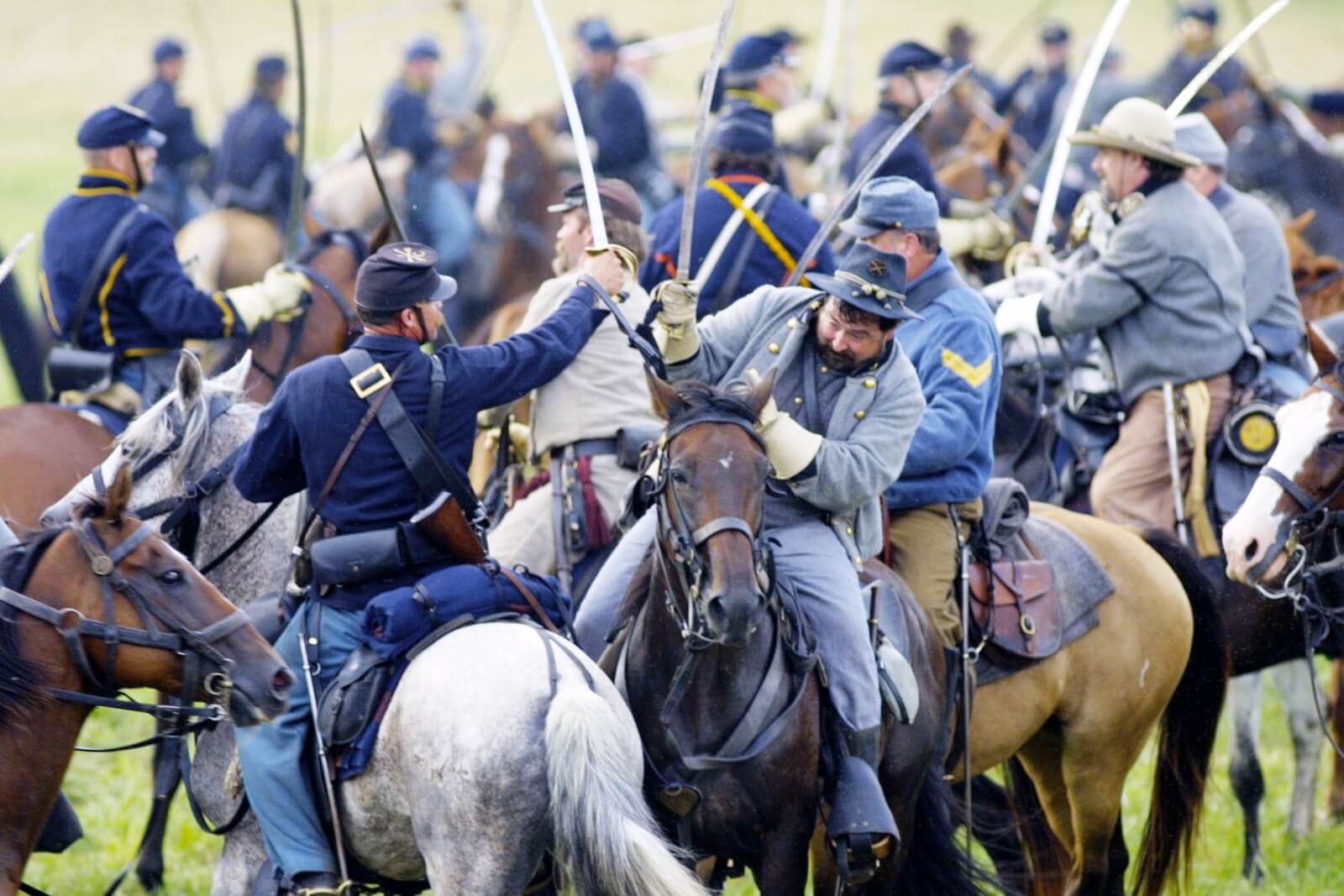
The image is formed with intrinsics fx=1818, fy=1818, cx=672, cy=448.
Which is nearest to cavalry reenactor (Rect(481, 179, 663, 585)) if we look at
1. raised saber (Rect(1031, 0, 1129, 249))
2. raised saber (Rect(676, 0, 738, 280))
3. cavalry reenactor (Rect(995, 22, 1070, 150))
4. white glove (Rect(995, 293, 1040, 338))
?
raised saber (Rect(676, 0, 738, 280))

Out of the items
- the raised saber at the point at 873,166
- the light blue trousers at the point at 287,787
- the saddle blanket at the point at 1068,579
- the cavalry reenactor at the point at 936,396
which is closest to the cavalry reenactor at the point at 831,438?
the raised saber at the point at 873,166

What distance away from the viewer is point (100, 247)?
863 centimetres

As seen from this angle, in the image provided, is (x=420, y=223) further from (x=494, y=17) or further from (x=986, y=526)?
(x=494, y=17)

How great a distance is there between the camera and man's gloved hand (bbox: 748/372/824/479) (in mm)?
5621

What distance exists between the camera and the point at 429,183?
57.1ft

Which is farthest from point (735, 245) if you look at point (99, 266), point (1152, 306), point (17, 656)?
point (17, 656)

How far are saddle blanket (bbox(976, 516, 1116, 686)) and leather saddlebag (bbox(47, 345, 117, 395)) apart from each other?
14.4 ft

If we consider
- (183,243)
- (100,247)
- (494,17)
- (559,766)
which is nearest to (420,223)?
(183,243)

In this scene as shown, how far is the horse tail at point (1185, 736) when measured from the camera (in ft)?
24.8

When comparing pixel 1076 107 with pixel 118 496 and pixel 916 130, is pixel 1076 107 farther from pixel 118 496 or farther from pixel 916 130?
pixel 118 496

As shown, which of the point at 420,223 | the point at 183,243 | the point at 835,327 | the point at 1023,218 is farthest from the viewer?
the point at 420,223

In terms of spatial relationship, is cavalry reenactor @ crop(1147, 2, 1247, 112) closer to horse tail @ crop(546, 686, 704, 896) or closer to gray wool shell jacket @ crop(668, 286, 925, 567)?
gray wool shell jacket @ crop(668, 286, 925, 567)

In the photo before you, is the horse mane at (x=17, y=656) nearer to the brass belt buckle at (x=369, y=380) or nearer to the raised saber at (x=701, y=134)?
the brass belt buckle at (x=369, y=380)

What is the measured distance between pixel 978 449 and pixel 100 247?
14.2ft
